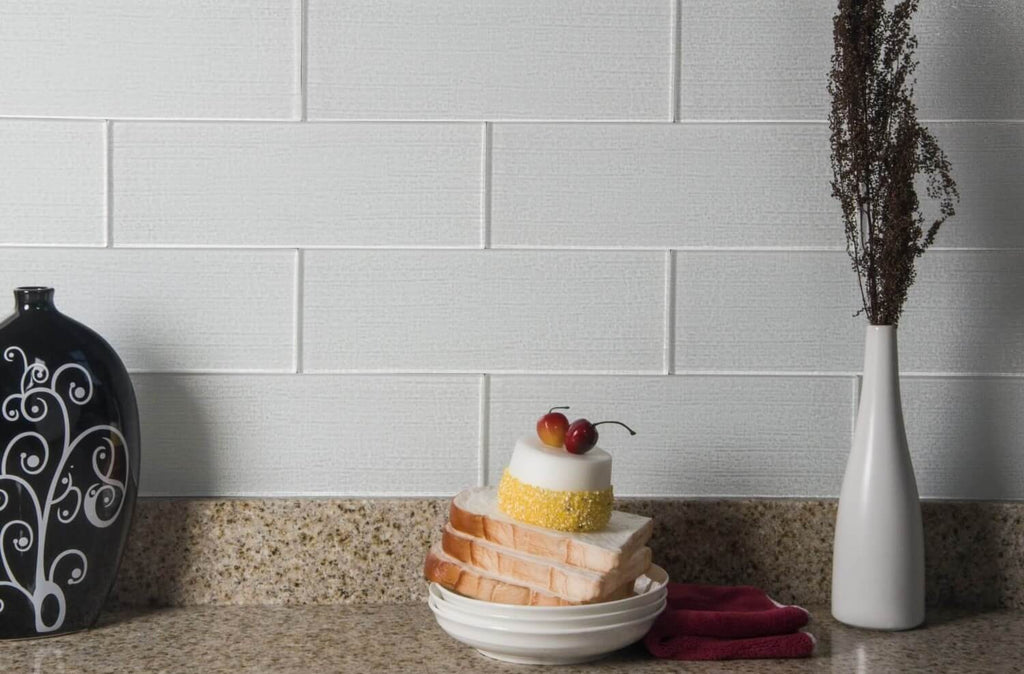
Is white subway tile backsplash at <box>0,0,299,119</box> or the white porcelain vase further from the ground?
white subway tile backsplash at <box>0,0,299,119</box>

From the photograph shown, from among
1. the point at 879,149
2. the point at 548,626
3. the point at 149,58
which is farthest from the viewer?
the point at 149,58

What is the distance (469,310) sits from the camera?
114cm

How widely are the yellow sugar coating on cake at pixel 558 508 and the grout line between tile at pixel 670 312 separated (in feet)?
0.78

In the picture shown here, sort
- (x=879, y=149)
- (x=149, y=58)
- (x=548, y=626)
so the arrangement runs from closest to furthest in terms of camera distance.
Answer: (x=548, y=626) → (x=879, y=149) → (x=149, y=58)

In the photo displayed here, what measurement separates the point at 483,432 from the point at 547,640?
302 millimetres

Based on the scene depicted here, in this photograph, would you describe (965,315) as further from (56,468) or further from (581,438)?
(56,468)

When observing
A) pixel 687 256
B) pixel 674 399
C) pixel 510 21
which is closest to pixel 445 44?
pixel 510 21

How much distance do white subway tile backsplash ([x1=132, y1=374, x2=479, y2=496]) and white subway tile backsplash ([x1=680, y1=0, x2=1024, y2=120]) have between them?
0.45 metres

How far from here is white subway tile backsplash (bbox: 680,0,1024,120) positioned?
3.72 ft

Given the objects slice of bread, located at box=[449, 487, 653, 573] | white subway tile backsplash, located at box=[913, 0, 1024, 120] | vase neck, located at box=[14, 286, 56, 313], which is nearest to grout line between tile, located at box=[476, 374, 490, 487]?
slice of bread, located at box=[449, 487, 653, 573]

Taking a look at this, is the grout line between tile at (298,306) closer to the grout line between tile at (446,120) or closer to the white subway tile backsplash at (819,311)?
the grout line between tile at (446,120)

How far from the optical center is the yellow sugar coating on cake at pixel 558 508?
0.94 metres

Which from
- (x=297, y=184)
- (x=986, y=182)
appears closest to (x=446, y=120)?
(x=297, y=184)

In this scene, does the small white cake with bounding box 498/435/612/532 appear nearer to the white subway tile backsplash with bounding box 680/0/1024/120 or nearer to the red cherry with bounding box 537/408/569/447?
the red cherry with bounding box 537/408/569/447
